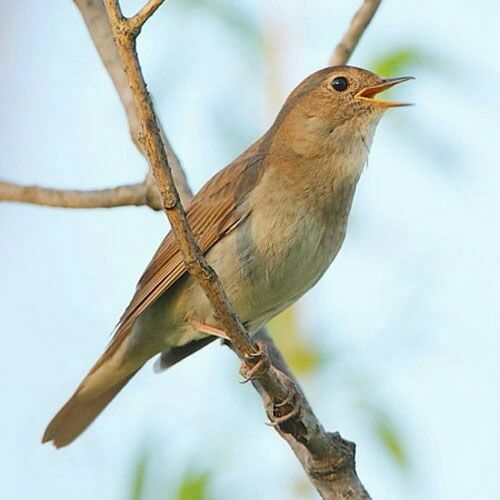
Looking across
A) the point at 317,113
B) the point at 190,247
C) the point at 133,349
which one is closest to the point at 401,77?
the point at 317,113

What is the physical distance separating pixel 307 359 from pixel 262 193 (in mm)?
845

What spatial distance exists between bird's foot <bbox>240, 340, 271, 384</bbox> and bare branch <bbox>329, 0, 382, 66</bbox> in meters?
1.92

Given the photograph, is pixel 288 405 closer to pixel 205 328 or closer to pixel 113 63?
pixel 205 328

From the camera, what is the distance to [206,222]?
4.91 m

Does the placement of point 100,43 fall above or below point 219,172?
above

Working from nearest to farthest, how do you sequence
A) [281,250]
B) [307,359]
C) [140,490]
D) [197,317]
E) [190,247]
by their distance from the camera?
[190,247], [140,490], [307,359], [281,250], [197,317]

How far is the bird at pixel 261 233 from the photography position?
4.75 meters

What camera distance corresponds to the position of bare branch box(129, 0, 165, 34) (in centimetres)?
295

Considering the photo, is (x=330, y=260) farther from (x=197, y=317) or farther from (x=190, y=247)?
(x=190, y=247)

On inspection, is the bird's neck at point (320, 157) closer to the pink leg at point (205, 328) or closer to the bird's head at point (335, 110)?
the bird's head at point (335, 110)

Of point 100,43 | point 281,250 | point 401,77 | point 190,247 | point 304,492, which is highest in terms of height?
point 100,43

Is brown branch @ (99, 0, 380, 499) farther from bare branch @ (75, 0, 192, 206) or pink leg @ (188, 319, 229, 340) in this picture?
bare branch @ (75, 0, 192, 206)

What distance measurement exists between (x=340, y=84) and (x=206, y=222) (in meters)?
1.03

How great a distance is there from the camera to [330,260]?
4910mm
